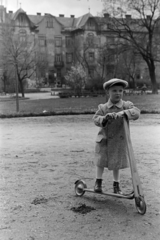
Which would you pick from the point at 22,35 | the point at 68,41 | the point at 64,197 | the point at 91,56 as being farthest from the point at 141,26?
the point at 64,197

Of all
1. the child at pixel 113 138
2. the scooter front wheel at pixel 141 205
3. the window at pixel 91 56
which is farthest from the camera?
the window at pixel 91 56

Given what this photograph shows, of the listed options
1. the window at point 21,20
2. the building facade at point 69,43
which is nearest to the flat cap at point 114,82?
the building facade at point 69,43

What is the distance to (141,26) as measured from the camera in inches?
1369

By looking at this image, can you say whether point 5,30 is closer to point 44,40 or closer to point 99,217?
point 44,40

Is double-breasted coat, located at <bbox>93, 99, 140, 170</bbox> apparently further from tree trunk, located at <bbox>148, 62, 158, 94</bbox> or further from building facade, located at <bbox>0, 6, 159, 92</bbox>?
tree trunk, located at <bbox>148, 62, 158, 94</bbox>

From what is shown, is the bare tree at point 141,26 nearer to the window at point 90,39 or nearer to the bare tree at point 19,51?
the window at point 90,39

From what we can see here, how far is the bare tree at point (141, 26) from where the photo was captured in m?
33.7

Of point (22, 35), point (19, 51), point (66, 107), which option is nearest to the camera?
point (66, 107)

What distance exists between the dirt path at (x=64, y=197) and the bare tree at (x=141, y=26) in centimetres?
2797

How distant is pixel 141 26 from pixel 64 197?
33.2 meters

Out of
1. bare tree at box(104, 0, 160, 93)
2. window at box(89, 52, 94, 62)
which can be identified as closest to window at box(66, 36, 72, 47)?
window at box(89, 52, 94, 62)

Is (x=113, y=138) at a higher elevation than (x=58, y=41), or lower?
lower

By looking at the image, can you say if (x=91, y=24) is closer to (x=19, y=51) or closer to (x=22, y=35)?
(x=22, y=35)

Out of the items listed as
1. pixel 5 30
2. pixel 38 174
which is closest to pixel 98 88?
pixel 5 30
